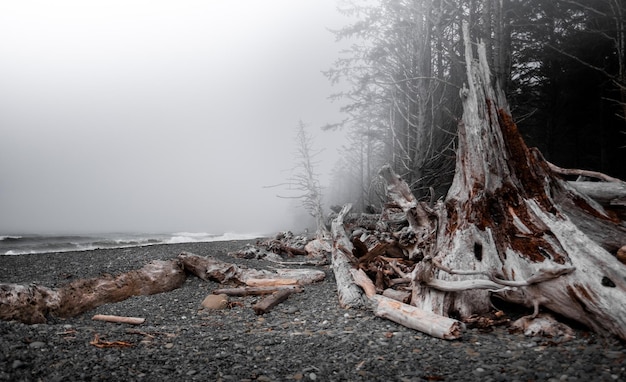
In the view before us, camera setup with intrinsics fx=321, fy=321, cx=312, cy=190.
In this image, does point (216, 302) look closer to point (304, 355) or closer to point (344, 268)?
point (344, 268)

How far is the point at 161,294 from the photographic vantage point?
22.0 feet

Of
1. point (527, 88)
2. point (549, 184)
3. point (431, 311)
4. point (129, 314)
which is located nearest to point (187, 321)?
point (129, 314)

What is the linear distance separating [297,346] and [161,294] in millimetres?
4459

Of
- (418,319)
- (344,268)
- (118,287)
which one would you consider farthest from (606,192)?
(118,287)

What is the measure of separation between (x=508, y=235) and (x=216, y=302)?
4.81 meters

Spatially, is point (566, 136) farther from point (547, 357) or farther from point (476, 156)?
point (547, 357)

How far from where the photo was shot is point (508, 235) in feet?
13.9

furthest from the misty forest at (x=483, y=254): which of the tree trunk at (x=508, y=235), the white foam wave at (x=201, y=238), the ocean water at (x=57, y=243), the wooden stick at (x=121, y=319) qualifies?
the white foam wave at (x=201, y=238)

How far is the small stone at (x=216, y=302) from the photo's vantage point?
572cm

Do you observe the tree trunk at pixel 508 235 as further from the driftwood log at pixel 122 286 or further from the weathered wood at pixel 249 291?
the driftwood log at pixel 122 286

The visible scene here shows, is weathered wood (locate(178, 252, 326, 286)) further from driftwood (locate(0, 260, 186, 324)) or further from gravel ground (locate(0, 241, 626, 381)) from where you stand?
gravel ground (locate(0, 241, 626, 381))

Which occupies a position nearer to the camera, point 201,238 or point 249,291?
point 249,291

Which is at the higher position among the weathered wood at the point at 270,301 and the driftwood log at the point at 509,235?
the driftwood log at the point at 509,235

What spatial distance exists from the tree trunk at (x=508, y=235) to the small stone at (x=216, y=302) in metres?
3.35
